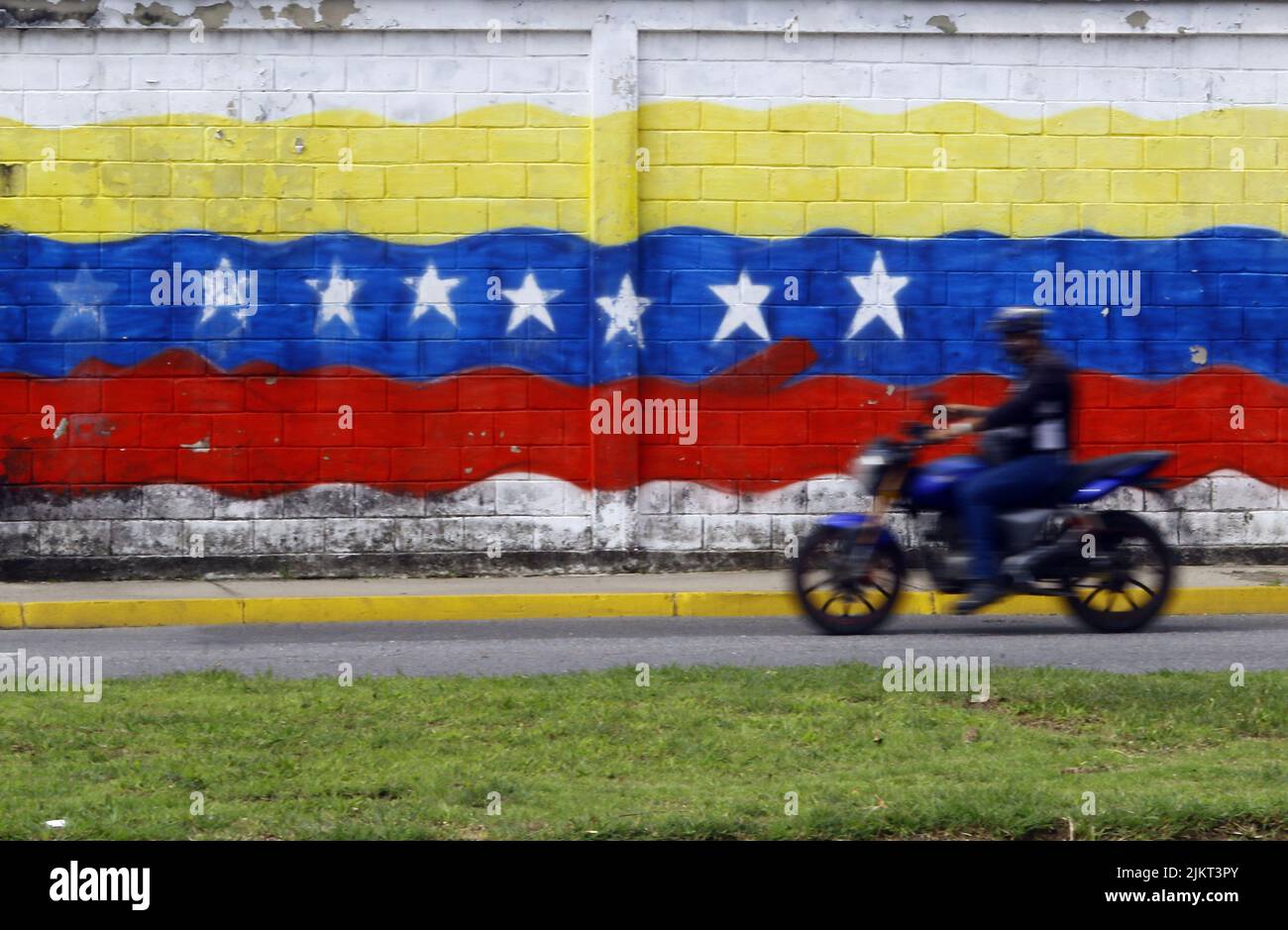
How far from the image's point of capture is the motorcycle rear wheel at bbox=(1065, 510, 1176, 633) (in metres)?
9.95

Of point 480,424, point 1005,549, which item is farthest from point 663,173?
point 1005,549

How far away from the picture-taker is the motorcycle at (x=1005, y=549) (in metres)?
9.70

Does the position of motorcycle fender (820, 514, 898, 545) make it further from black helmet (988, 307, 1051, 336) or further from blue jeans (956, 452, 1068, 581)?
black helmet (988, 307, 1051, 336)

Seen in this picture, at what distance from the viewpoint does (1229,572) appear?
1297 cm

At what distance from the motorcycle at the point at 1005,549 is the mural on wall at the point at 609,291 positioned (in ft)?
10.6

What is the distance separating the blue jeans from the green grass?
169 centimetres

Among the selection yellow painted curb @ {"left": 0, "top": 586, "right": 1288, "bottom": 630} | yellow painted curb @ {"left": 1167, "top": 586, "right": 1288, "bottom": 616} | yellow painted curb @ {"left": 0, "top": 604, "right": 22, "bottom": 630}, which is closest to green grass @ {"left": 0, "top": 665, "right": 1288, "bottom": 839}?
yellow painted curb @ {"left": 0, "top": 586, "right": 1288, "bottom": 630}

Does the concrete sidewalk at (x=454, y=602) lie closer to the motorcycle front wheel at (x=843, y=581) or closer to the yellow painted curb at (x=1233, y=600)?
the yellow painted curb at (x=1233, y=600)
